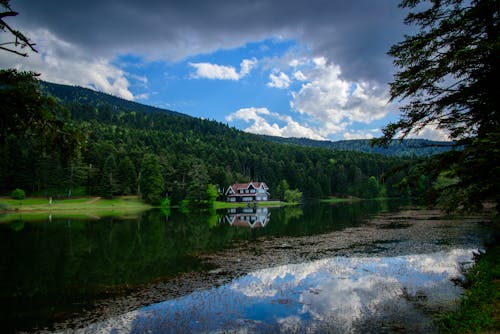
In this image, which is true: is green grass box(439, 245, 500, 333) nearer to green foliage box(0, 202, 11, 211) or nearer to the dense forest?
the dense forest

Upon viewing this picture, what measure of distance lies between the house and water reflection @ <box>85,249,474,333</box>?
273ft

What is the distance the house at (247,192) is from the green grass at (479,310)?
290 ft

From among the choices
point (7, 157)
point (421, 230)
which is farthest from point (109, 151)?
point (421, 230)

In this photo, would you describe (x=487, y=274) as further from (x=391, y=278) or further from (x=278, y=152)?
(x=278, y=152)

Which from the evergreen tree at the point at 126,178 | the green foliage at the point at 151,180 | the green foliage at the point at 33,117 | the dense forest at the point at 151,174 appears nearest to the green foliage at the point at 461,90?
the green foliage at the point at 33,117

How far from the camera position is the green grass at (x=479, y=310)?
8.52 metres

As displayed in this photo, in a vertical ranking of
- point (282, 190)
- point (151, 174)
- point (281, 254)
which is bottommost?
point (281, 254)

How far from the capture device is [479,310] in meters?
9.55

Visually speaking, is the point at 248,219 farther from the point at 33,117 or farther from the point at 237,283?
the point at 33,117

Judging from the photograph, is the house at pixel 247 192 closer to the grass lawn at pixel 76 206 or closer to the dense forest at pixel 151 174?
the dense forest at pixel 151 174

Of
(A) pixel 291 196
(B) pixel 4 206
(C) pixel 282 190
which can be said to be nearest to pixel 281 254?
(B) pixel 4 206

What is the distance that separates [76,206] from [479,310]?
3060 inches

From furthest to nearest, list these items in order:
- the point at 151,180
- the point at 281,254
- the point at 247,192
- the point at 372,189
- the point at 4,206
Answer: the point at 372,189 → the point at 247,192 → the point at 151,180 → the point at 4,206 → the point at 281,254

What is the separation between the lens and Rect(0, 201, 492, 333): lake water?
1137cm
